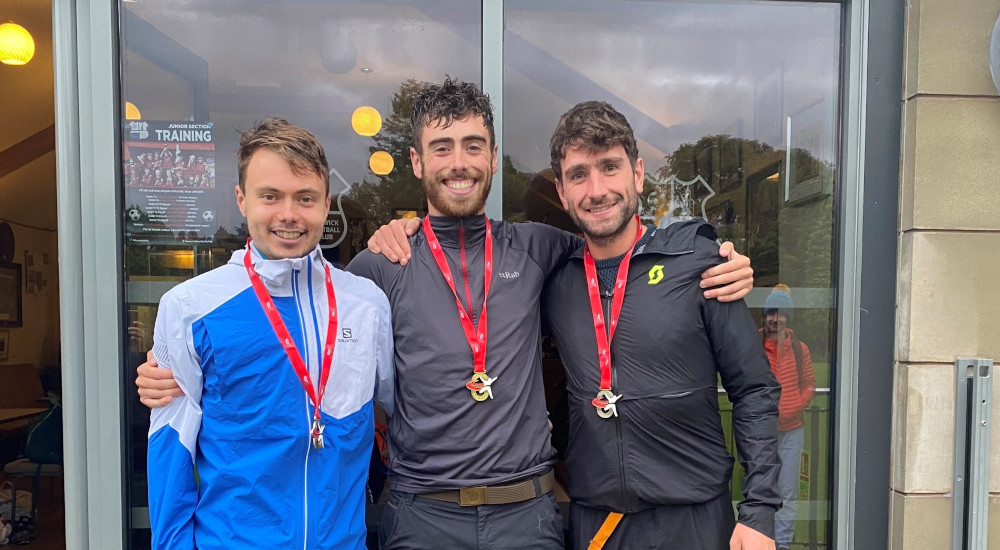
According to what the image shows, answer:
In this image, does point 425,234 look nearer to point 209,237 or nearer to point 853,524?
point 209,237

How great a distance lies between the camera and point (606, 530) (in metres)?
2.29

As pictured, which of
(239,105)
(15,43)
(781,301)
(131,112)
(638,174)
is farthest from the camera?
(15,43)

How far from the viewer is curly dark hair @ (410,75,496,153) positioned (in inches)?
92.7

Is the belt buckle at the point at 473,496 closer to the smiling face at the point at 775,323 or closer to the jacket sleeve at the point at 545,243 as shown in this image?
the jacket sleeve at the point at 545,243

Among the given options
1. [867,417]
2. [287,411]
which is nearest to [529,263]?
[287,411]

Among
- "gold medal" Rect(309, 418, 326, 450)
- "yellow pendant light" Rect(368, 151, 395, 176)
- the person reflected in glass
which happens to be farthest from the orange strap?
"yellow pendant light" Rect(368, 151, 395, 176)

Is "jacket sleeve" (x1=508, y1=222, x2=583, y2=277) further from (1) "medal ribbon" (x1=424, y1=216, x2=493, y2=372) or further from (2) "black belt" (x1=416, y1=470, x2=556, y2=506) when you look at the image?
(2) "black belt" (x1=416, y1=470, x2=556, y2=506)

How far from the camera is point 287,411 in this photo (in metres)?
1.99

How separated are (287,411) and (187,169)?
1713 millimetres

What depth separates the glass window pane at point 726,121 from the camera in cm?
327

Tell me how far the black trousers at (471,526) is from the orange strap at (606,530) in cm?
17

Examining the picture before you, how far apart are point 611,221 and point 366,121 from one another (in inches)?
62.2

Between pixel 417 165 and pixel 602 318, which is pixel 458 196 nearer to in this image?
pixel 417 165

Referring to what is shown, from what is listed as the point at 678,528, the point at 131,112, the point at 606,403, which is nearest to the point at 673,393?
the point at 606,403
